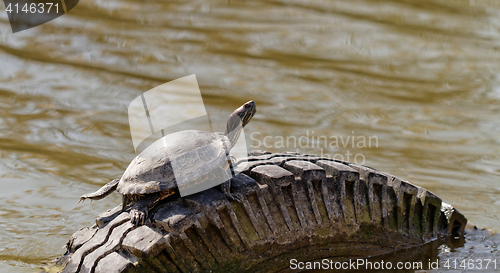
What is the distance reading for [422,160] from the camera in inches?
151

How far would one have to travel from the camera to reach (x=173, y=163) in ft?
6.63

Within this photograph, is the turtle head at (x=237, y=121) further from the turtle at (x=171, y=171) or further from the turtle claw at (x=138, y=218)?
the turtle claw at (x=138, y=218)

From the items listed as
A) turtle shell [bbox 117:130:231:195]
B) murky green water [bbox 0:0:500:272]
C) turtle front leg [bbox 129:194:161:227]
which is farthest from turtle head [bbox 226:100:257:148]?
murky green water [bbox 0:0:500:272]

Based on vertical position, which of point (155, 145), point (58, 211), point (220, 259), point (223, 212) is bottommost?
point (58, 211)

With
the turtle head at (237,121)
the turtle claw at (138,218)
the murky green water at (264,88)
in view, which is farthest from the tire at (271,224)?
the murky green water at (264,88)

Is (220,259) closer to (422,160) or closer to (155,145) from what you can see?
(155,145)

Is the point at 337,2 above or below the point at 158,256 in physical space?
above

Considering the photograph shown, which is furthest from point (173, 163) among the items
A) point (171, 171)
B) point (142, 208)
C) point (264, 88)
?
point (264, 88)

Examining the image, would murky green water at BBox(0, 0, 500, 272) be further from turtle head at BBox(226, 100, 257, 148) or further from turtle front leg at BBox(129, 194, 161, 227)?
turtle head at BBox(226, 100, 257, 148)

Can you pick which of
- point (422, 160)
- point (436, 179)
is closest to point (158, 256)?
point (436, 179)

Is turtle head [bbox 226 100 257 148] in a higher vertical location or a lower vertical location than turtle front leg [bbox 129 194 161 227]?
higher

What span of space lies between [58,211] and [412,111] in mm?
3365

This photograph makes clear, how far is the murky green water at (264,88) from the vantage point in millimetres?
3396

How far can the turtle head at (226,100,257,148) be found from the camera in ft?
8.16
